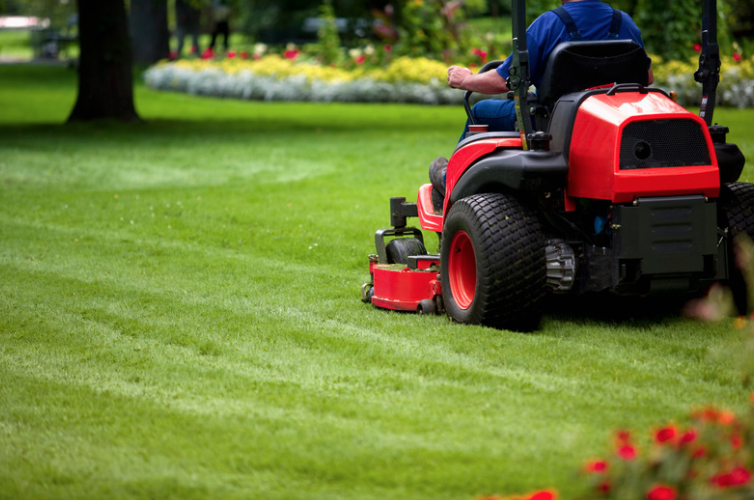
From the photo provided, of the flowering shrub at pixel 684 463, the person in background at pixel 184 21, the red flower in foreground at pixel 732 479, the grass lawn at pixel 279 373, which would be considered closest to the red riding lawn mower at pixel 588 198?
the grass lawn at pixel 279 373

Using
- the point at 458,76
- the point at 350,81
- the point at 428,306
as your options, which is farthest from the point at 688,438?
the point at 350,81

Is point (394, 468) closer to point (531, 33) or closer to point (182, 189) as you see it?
point (531, 33)

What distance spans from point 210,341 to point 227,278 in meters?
1.75

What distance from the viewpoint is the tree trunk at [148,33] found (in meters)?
36.5

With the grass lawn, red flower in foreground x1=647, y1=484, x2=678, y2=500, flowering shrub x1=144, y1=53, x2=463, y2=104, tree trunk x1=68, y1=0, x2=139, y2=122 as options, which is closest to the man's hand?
the grass lawn

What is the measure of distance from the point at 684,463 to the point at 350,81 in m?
20.3

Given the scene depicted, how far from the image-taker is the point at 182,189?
36.4ft

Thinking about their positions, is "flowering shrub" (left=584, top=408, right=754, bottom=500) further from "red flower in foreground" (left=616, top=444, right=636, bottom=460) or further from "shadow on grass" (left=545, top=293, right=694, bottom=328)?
"shadow on grass" (left=545, top=293, right=694, bottom=328)

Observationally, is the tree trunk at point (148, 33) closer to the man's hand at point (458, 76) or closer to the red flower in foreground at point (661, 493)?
the man's hand at point (458, 76)

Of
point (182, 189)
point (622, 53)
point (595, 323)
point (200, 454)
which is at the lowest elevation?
point (182, 189)

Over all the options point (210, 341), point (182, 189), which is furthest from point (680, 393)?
point (182, 189)

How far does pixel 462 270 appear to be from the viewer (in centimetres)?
557

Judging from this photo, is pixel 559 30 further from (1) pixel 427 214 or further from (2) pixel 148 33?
(2) pixel 148 33

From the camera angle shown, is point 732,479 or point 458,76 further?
point 458,76
